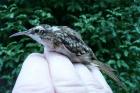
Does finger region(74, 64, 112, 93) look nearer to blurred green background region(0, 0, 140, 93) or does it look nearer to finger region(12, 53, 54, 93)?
finger region(12, 53, 54, 93)

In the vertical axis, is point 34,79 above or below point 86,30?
above

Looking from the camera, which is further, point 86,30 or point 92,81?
point 86,30

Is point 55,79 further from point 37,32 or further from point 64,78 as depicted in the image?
point 37,32

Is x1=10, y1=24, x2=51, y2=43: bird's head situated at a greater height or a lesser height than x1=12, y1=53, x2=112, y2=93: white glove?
lesser

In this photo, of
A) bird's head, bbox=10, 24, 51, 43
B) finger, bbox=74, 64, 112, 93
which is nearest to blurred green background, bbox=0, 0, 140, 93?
bird's head, bbox=10, 24, 51, 43

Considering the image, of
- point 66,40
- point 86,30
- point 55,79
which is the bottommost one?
point 86,30

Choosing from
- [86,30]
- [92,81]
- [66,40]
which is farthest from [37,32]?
[86,30]

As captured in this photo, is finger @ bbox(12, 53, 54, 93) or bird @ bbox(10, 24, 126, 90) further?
bird @ bbox(10, 24, 126, 90)
